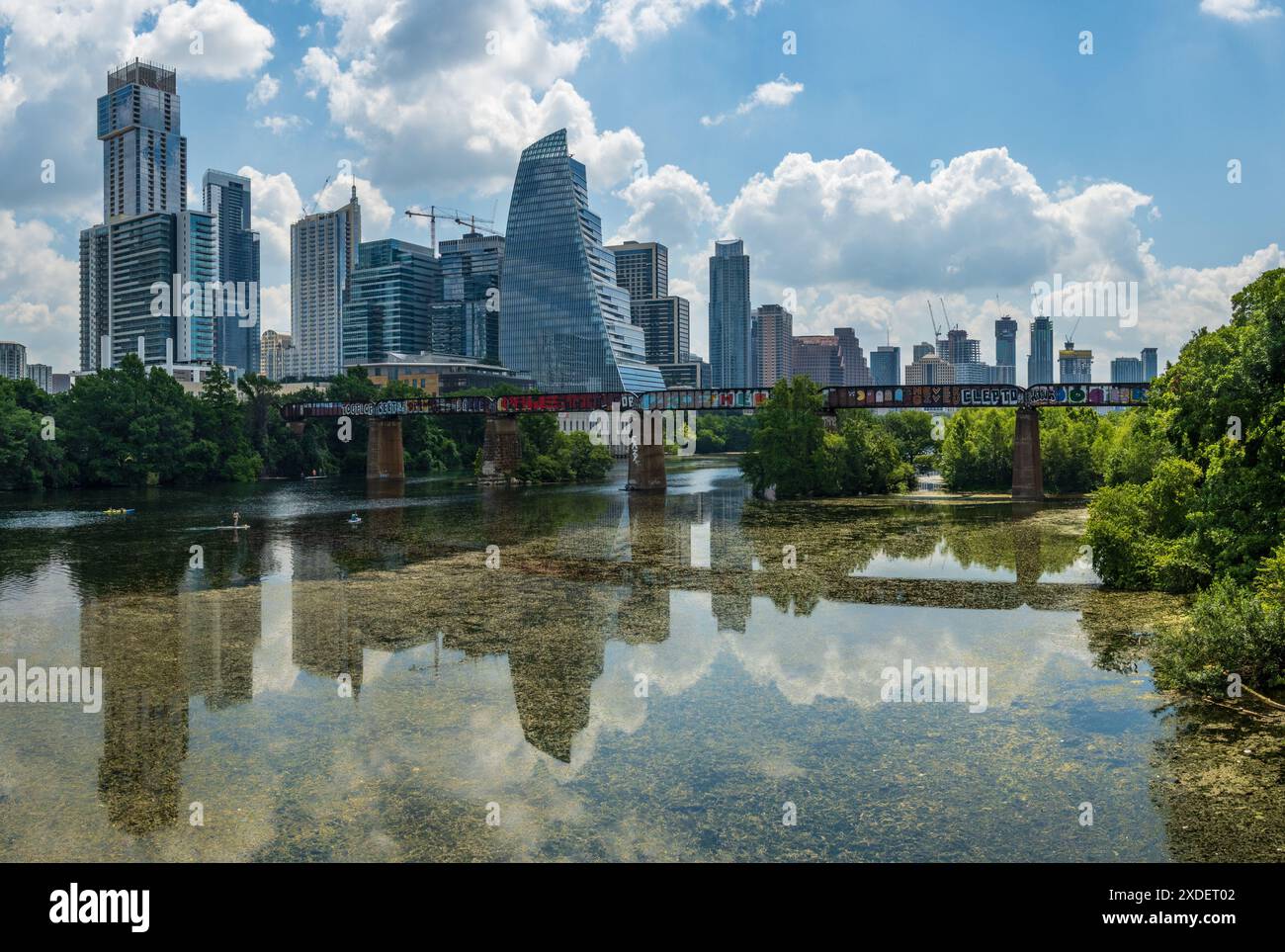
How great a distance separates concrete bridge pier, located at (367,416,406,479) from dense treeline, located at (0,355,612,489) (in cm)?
1394

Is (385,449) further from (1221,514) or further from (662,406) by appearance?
(1221,514)

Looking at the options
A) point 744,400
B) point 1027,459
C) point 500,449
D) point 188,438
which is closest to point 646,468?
point 744,400

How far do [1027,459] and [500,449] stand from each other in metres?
68.8

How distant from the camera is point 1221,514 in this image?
35844 mm

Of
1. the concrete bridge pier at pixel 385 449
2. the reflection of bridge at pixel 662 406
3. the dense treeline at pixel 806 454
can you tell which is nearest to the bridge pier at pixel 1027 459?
the reflection of bridge at pixel 662 406

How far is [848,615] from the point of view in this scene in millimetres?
39094

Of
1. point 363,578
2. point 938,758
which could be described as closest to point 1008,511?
point 363,578

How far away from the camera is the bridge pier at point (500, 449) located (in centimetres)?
13400

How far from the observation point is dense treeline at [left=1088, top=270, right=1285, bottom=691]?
27.6 meters

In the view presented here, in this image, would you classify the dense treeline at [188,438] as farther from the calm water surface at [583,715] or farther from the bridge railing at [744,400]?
the calm water surface at [583,715]

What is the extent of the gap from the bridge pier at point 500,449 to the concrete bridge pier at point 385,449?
1599cm
